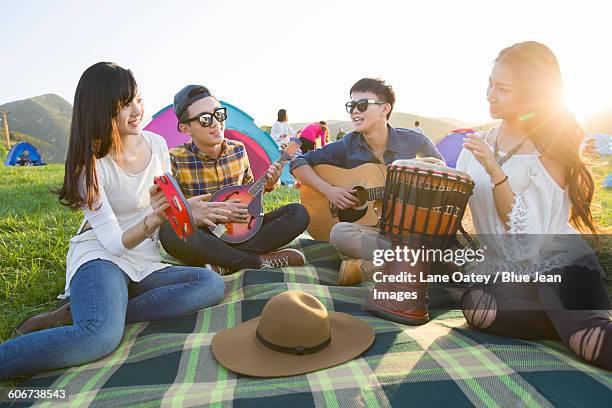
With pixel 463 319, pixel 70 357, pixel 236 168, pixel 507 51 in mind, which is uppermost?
pixel 507 51

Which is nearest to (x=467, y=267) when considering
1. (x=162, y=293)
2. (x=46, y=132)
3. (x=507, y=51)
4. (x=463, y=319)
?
(x=463, y=319)

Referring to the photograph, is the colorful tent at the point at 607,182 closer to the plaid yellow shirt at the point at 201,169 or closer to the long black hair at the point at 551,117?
the long black hair at the point at 551,117

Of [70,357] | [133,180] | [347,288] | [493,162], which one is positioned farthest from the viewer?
[347,288]

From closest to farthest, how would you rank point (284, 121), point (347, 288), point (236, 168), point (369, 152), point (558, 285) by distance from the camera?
1. point (558, 285)
2. point (347, 288)
3. point (236, 168)
4. point (369, 152)
5. point (284, 121)

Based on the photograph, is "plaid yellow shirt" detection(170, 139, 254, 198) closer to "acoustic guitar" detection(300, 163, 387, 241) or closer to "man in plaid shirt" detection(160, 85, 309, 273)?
"man in plaid shirt" detection(160, 85, 309, 273)

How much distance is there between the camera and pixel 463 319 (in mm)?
2471

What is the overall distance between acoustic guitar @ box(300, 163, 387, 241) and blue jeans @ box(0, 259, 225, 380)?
5.06 feet

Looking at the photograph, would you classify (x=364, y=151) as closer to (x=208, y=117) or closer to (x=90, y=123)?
(x=208, y=117)

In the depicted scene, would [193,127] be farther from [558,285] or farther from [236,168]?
[558,285]

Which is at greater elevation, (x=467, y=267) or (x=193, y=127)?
(x=193, y=127)

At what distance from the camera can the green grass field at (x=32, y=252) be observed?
2.84 metres

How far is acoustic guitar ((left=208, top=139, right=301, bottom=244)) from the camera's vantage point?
346 cm

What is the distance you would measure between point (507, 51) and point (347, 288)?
64.8 inches

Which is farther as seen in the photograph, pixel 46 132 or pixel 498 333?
pixel 46 132
